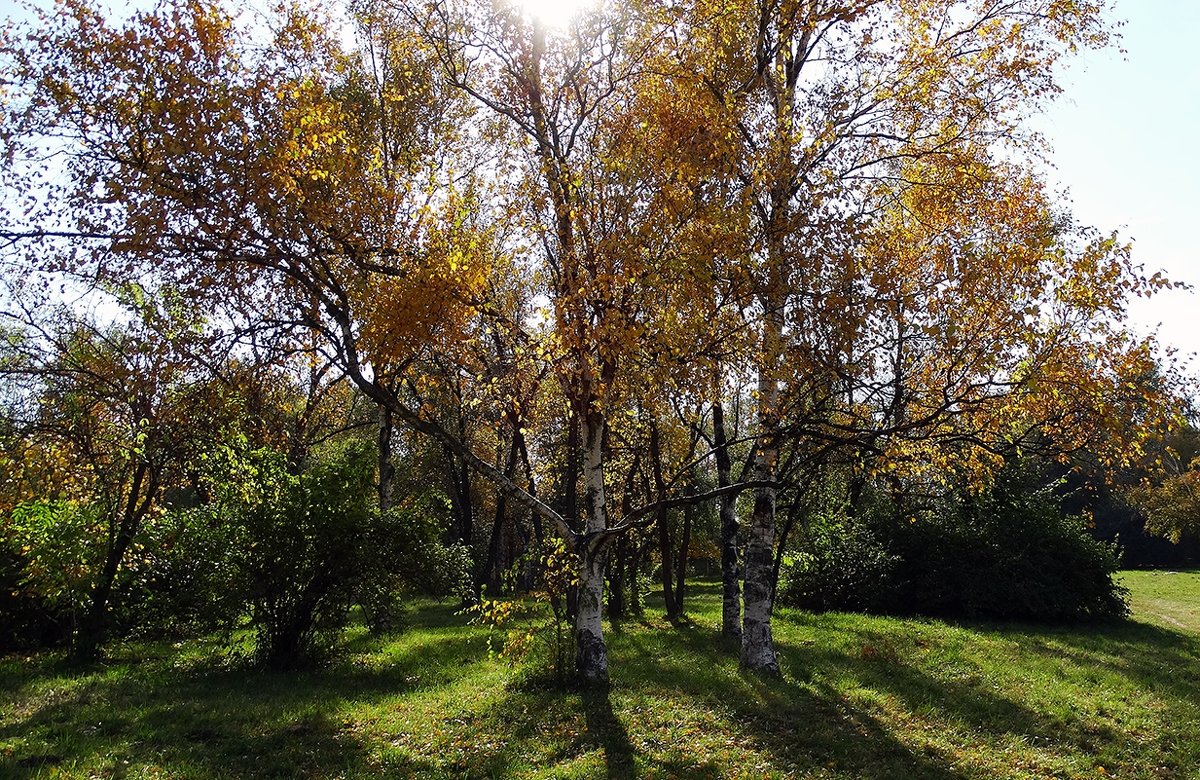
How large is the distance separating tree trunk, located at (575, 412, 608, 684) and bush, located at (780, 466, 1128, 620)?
10.3 meters

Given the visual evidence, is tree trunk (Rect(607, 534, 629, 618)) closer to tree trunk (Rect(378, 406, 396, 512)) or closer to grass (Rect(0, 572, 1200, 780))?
grass (Rect(0, 572, 1200, 780))

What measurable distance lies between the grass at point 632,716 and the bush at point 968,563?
3.63 meters

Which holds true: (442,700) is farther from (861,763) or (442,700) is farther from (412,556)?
(861,763)

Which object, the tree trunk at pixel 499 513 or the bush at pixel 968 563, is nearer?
the bush at pixel 968 563

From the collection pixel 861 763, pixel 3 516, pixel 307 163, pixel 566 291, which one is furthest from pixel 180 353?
pixel 3 516

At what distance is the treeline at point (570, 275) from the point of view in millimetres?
7242

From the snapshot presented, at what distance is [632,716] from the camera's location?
8.47 meters

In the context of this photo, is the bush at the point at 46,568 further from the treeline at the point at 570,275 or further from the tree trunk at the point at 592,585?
the tree trunk at the point at 592,585

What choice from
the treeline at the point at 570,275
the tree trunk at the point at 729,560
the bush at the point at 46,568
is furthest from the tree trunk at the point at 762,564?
the bush at the point at 46,568

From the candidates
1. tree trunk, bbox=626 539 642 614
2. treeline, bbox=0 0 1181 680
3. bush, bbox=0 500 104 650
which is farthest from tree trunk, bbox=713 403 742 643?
bush, bbox=0 500 104 650

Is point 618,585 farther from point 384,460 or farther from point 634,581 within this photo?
point 384,460

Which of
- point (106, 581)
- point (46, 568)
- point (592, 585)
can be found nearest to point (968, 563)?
point (592, 585)

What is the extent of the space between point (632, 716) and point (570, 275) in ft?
16.4

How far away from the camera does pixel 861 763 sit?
7352mm
